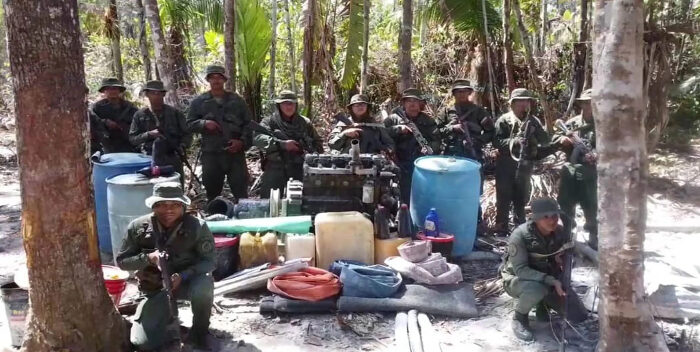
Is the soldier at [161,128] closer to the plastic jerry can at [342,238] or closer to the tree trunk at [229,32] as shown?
the plastic jerry can at [342,238]

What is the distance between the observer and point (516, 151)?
6.57 m

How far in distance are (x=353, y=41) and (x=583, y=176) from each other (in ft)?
17.4

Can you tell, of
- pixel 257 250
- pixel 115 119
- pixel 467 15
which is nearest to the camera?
pixel 257 250

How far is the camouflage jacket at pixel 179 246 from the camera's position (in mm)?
4109

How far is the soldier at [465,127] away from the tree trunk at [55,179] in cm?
430

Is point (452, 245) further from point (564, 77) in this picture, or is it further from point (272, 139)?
point (564, 77)

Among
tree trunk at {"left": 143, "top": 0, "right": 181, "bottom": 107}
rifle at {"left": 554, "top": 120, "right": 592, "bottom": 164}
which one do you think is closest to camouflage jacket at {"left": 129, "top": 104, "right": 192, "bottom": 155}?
tree trunk at {"left": 143, "top": 0, "right": 181, "bottom": 107}

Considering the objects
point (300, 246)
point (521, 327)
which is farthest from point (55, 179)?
point (521, 327)

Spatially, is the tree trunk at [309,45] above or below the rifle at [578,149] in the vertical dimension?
above

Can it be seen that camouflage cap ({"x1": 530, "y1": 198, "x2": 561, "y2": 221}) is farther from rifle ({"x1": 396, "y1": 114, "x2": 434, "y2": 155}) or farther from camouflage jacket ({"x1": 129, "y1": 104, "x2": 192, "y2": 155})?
camouflage jacket ({"x1": 129, "y1": 104, "x2": 192, "y2": 155})

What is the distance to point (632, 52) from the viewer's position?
310cm

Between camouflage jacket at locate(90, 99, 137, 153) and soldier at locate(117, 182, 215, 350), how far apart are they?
321cm

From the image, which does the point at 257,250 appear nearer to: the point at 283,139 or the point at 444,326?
the point at 283,139

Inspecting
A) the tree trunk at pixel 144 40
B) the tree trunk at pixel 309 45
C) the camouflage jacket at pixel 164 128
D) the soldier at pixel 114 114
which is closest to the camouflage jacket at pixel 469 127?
the camouflage jacket at pixel 164 128
